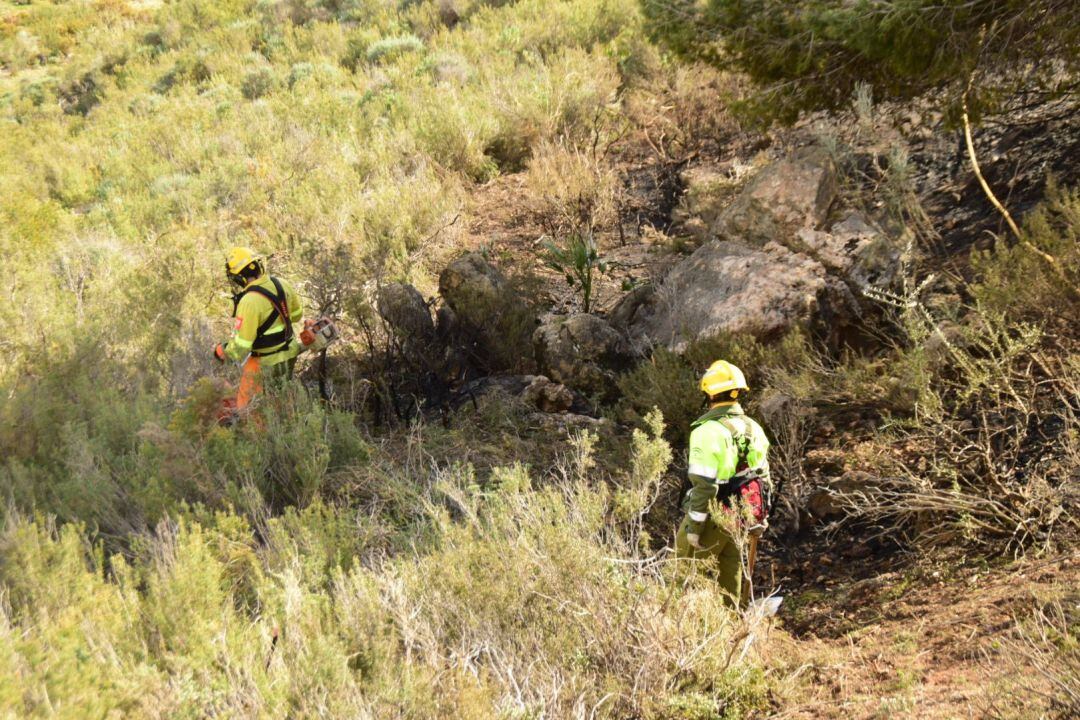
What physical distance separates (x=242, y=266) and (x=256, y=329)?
521 millimetres

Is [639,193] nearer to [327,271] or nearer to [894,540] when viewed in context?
[327,271]

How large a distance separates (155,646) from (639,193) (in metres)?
8.89

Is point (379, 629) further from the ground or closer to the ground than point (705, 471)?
further from the ground

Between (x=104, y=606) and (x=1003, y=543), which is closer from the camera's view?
(x=104, y=606)

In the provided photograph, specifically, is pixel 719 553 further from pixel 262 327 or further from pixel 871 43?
pixel 871 43

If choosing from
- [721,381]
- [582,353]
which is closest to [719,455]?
[721,381]

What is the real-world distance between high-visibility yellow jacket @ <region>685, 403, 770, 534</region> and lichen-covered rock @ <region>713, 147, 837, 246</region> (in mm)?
3784

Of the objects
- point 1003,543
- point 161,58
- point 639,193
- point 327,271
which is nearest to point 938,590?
point 1003,543

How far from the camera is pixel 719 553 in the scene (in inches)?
176

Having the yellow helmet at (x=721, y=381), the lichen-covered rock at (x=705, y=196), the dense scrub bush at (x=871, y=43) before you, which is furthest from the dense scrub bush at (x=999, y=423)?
the lichen-covered rock at (x=705, y=196)

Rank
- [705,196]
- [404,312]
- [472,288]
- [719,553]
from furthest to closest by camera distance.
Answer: [705,196] < [472,288] < [404,312] < [719,553]

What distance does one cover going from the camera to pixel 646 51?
12.6m

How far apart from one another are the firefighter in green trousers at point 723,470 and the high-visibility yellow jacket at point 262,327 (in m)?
3.52

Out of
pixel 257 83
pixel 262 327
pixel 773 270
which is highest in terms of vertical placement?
pixel 257 83
